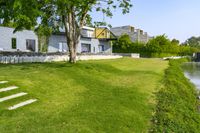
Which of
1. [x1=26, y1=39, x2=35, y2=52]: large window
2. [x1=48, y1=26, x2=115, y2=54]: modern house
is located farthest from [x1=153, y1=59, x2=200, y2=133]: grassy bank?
[x1=48, y1=26, x2=115, y2=54]: modern house

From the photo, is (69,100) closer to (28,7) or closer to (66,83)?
(66,83)

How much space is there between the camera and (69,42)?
83.3 feet

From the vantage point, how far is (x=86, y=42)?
56.1 metres

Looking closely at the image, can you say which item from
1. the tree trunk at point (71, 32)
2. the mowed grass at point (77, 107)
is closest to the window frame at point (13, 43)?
the tree trunk at point (71, 32)

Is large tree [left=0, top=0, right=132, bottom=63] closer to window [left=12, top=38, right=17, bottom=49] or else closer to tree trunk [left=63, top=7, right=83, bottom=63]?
tree trunk [left=63, top=7, right=83, bottom=63]

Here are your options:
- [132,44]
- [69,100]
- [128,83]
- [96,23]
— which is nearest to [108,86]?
[128,83]

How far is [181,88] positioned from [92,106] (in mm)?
9756

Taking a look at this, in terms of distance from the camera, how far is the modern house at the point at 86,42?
48.1 meters

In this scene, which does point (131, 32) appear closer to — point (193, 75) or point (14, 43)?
point (193, 75)

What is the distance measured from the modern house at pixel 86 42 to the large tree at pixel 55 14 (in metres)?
18.9

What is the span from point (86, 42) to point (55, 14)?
97.1ft

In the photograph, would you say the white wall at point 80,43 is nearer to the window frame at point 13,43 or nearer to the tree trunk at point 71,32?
the window frame at point 13,43

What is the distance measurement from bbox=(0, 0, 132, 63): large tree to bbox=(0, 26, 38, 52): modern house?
38.6 feet

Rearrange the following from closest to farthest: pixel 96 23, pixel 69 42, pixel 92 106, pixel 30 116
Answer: pixel 30 116 → pixel 92 106 → pixel 69 42 → pixel 96 23
